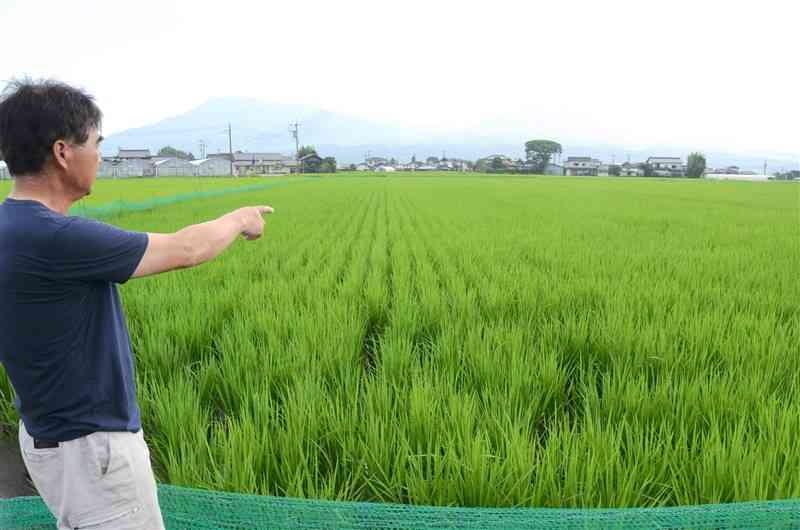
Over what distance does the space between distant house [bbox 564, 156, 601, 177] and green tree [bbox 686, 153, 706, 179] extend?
523 inches

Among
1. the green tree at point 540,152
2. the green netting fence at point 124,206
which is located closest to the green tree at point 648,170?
the green tree at point 540,152

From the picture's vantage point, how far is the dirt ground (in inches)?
77.0

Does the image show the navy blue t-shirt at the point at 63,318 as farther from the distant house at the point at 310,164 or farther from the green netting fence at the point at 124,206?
the distant house at the point at 310,164

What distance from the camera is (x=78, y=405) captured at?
1.12 m

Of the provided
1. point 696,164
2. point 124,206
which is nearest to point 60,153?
point 124,206

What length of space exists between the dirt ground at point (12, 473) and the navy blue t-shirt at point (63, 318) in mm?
1141

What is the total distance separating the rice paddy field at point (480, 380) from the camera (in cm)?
154

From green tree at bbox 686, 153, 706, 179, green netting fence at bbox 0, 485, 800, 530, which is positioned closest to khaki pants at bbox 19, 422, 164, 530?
green netting fence at bbox 0, 485, 800, 530

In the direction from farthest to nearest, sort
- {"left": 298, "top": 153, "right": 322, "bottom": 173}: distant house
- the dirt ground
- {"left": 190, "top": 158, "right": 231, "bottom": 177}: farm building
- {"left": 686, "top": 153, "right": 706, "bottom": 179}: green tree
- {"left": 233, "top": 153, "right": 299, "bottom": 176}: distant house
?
{"left": 233, "top": 153, "right": 299, "bottom": 176}: distant house
{"left": 298, "top": 153, "right": 322, "bottom": 173}: distant house
{"left": 686, "top": 153, "right": 706, "bottom": 179}: green tree
{"left": 190, "top": 158, "right": 231, "bottom": 177}: farm building
the dirt ground

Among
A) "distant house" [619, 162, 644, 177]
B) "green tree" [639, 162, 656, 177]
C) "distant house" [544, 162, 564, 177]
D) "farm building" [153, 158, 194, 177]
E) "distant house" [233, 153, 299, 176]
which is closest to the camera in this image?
"farm building" [153, 158, 194, 177]

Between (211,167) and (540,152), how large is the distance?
50.3 m

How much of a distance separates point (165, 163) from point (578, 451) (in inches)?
2150

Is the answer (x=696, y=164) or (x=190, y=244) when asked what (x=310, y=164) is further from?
(x=190, y=244)

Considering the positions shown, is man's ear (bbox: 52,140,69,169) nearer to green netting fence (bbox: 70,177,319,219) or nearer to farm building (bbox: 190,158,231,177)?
green netting fence (bbox: 70,177,319,219)
